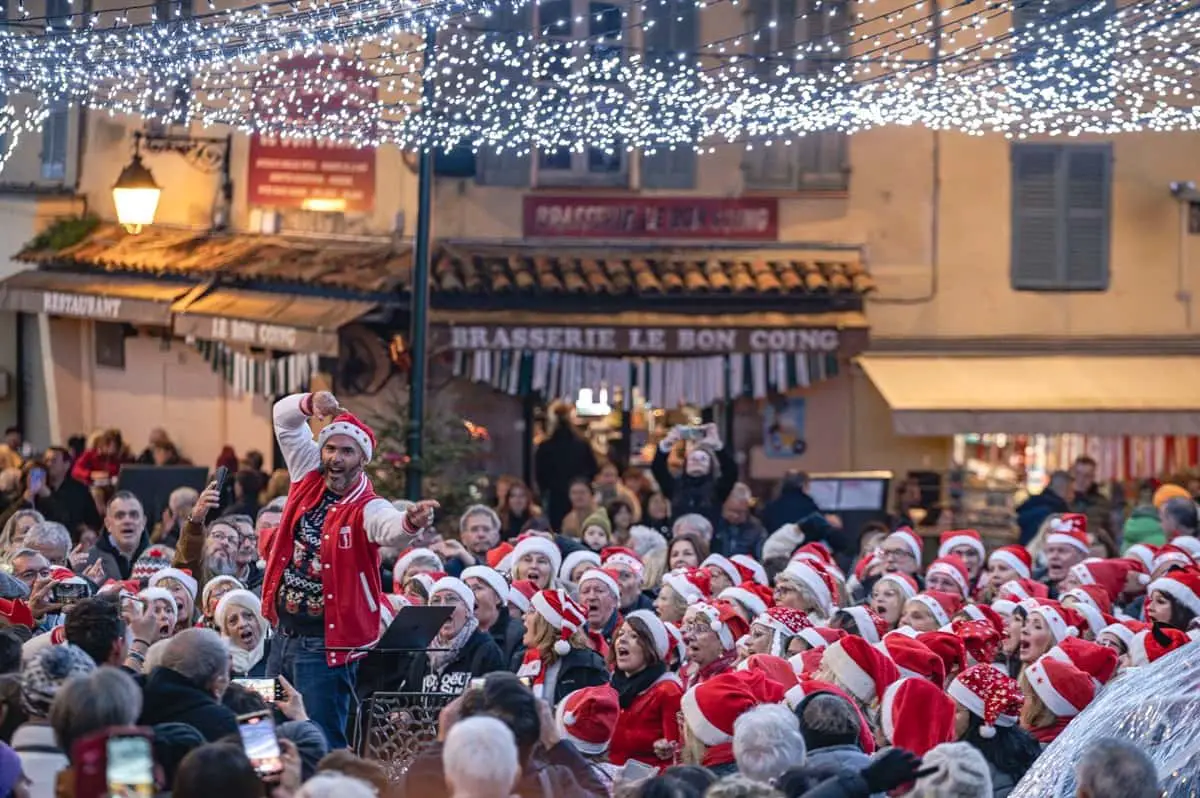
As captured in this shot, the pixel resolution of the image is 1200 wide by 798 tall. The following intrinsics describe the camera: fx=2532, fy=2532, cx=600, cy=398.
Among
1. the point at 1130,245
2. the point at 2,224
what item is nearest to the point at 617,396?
the point at 1130,245

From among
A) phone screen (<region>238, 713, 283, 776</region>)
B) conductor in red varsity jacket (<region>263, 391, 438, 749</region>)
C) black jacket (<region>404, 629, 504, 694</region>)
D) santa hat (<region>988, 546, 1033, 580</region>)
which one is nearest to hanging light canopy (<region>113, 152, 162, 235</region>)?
santa hat (<region>988, 546, 1033, 580</region>)

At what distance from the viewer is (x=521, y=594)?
13.9 m

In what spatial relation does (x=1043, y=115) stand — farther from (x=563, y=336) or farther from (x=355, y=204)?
(x=355, y=204)

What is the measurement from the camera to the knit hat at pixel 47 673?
8.58 m

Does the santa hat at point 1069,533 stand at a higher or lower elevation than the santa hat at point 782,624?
higher

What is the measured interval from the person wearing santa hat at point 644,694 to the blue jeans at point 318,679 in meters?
1.24

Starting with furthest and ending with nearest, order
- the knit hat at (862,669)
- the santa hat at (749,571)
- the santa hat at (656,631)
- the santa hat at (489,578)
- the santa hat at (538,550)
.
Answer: the santa hat at (749,571)
the santa hat at (538,550)
the santa hat at (489,578)
the santa hat at (656,631)
the knit hat at (862,669)

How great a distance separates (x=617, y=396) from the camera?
23.9m

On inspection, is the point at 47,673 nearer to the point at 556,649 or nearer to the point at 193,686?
the point at 193,686

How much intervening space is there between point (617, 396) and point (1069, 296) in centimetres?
451

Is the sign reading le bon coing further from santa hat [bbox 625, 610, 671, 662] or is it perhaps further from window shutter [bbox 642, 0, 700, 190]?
santa hat [bbox 625, 610, 671, 662]

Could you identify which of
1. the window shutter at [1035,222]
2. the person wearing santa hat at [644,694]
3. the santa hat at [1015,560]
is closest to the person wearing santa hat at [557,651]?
the person wearing santa hat at [644,694]

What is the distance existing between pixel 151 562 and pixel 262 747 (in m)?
6.33

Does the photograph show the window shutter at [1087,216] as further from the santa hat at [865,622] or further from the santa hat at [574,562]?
the santa hat at [865,622]
